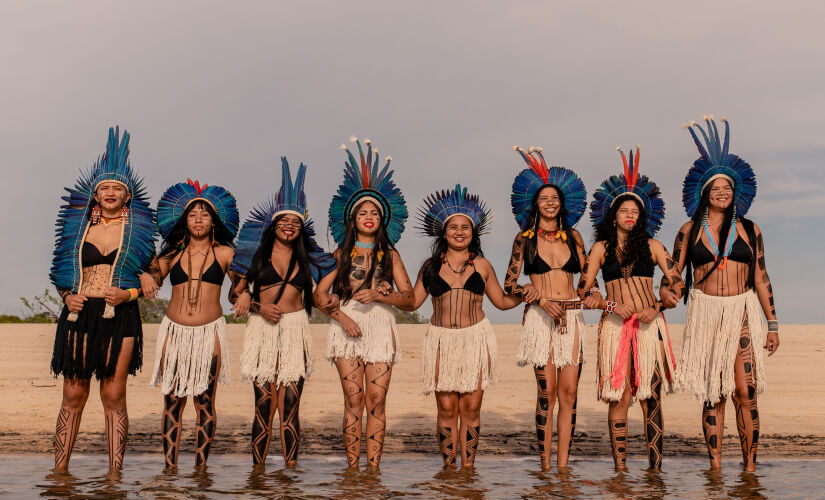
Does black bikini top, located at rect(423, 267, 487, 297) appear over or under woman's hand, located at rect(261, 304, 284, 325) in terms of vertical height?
over

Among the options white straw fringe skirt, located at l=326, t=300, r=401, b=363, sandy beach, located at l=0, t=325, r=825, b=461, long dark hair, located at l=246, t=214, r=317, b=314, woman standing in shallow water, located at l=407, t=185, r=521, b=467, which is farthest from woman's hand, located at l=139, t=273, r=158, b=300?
sandy beach, located at l=0, t=325, r=825, b=461

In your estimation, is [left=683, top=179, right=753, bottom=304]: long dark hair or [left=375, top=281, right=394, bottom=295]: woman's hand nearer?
[left=375, top=281, right=394, bottom=295]: woman's hand

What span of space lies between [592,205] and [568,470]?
2398 mm

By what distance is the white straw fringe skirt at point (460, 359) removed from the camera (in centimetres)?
739

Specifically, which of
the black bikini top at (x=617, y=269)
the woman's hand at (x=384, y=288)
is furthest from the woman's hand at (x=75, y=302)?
the black bikini top at (x=617, y=269)

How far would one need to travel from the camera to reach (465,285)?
295 inches

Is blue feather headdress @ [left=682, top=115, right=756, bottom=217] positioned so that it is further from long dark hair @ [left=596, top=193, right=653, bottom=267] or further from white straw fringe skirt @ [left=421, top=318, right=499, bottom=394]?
white straw fringe skirt @ [left=421, top=318, right=499, bottom=394]

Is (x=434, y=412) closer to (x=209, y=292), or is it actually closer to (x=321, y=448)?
(x=321, y=448)

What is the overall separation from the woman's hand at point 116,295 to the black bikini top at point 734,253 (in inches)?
195

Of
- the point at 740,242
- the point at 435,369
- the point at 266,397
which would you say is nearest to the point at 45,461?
the point at 266,397

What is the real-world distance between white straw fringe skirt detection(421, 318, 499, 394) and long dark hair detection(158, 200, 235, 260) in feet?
6.74

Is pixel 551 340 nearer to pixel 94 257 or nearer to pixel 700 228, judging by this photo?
pixel 700 228

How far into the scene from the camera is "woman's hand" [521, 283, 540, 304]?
7.39 metres

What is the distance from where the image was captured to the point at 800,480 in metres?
7.55
